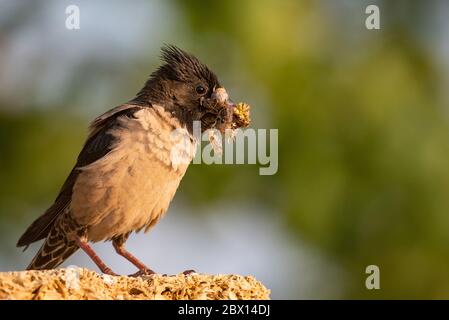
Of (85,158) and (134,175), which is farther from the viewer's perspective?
(85,158)

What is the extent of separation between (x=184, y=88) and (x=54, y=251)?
1787mm

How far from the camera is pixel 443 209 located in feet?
26.1

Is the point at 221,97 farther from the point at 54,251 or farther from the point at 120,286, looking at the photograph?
the point at 120,286

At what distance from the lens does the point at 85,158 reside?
8062 mm

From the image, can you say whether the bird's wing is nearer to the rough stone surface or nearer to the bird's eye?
the bird's eye

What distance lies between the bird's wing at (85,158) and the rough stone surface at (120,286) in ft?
7.55

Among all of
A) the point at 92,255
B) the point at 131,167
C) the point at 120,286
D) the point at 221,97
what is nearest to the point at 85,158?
the point at 131,167

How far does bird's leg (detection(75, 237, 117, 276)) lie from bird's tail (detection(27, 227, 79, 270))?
0.12 metres

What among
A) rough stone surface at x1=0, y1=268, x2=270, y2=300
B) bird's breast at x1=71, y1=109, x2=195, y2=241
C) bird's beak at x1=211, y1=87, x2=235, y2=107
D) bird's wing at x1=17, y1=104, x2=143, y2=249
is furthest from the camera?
bird's beak at x1=211, y1=87, x2=235, y2=107

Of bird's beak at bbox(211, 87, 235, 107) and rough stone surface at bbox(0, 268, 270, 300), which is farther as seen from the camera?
bird's beak at bbox(211, 87, 235, 107)

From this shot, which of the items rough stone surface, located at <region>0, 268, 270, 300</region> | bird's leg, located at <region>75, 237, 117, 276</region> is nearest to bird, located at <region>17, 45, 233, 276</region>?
bird's leg, located at <region>75, 237, 117, 276</region>

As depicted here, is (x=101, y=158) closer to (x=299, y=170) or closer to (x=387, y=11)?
(x=299, y=170)

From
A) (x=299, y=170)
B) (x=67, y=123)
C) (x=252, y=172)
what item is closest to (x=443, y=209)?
(x=299, y=170)

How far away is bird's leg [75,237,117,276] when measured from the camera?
7688mm
